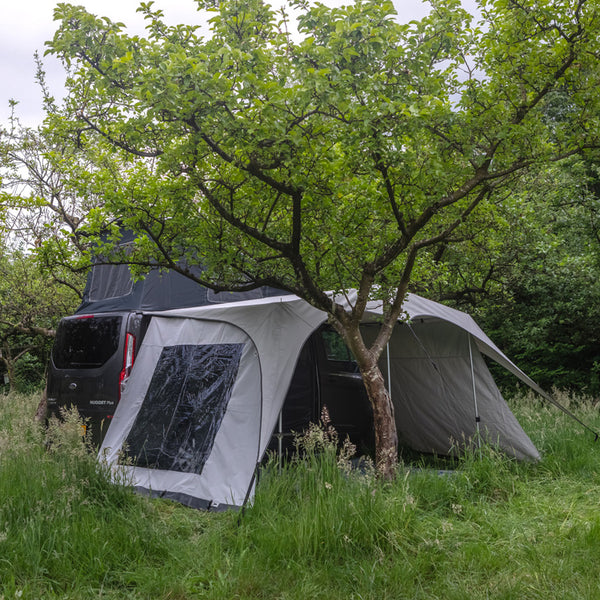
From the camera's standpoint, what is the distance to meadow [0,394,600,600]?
322 centimetres

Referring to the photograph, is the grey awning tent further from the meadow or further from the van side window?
the van side window

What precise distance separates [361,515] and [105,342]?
3523 mm

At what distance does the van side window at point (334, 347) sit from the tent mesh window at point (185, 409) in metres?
1.34

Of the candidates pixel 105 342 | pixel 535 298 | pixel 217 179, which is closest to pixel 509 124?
pixel 217 179

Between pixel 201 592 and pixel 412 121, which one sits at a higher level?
pixel 412 121

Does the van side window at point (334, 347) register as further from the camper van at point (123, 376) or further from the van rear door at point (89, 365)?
→ the van rear door at point (89, 365)

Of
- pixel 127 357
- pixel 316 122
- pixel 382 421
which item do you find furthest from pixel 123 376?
pixel 316 122

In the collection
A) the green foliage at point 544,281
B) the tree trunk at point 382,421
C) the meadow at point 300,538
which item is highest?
the green foliage at point 544,281

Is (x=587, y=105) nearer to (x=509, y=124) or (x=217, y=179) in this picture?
(x=509, y=124)

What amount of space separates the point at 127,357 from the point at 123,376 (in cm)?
19

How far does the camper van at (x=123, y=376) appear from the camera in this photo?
5863mm

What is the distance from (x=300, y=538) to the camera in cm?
354

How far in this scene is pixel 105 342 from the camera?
6062mm

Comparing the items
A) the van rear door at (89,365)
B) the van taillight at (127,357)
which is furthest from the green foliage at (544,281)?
the van rear door at (89,365)
